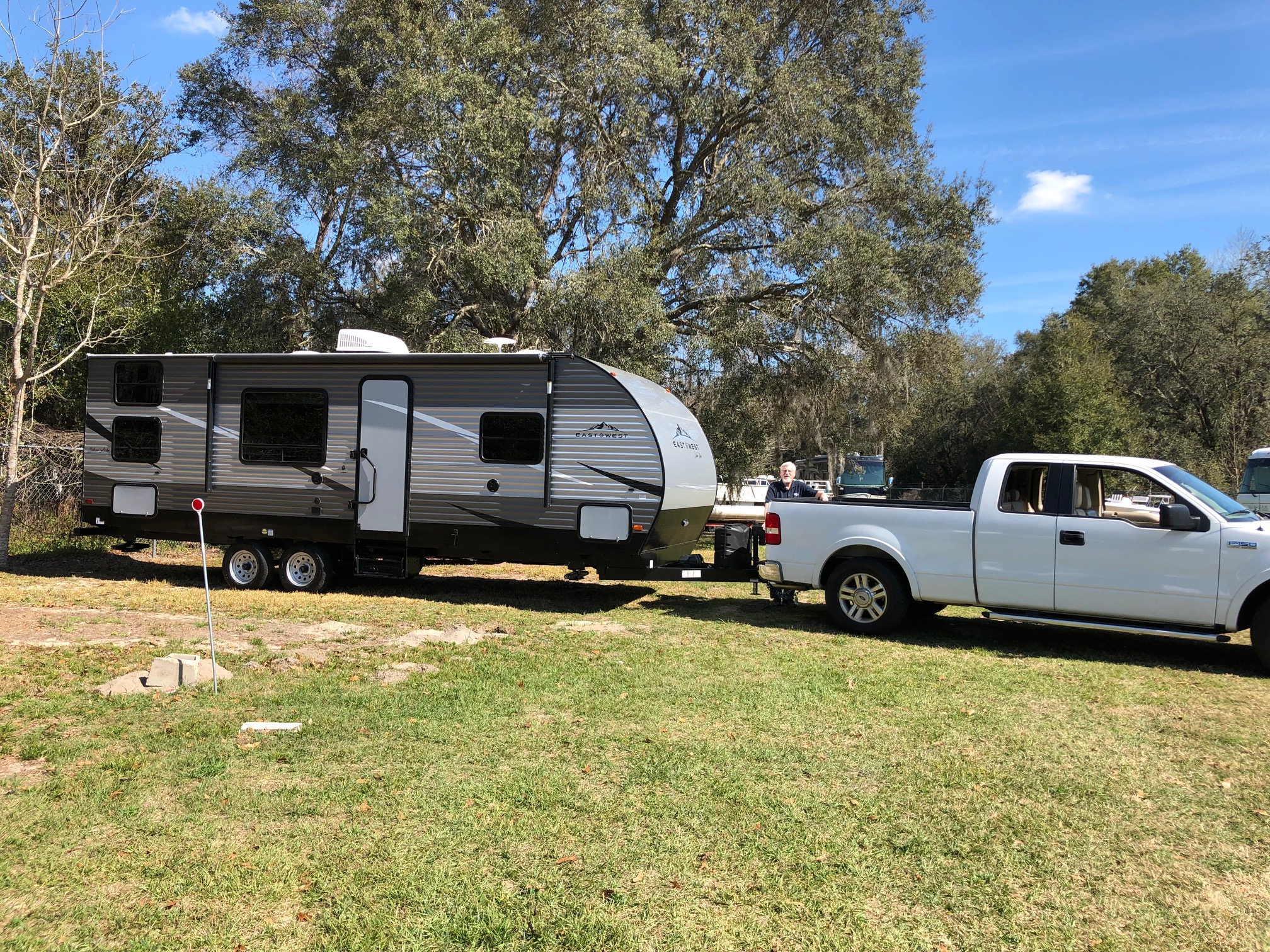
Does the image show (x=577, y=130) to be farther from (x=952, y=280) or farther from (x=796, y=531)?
(x=796, y=531)

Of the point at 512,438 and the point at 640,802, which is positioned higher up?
the point at 512,438

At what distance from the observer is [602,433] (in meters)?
10.5

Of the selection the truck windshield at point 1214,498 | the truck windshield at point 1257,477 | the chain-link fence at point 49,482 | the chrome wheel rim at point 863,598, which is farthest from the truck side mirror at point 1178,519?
the chain-link fence at point 49,482

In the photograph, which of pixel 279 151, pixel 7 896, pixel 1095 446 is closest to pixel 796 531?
pixel 7 896

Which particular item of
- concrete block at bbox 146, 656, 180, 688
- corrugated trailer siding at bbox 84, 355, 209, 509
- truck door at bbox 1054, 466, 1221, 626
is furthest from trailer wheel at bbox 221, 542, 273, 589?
truck door at bbox 1054, 466, 1221, 626

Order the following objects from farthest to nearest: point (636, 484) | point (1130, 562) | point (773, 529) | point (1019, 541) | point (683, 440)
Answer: point (683, 440) → point (636, 484) → point (773, 529) → point (1019, 541) → point (1130, 562)

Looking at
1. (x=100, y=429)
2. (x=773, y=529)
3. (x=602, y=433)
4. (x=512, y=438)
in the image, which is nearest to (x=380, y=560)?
(x=512, y=438)

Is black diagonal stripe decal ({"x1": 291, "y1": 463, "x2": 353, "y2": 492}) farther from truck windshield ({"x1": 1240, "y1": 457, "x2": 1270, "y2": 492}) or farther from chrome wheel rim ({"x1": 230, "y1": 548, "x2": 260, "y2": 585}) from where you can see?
truck windshield ({"x1": 1240, "y1": 457, "x2": 1270, "y2": 492})

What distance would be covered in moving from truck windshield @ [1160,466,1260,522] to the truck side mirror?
27cm

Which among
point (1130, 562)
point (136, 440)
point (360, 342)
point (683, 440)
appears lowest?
point (1130, 562)

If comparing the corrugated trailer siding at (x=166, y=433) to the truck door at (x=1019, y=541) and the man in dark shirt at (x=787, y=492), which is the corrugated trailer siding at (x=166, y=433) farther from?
the truck door at (x=1019, y=541)

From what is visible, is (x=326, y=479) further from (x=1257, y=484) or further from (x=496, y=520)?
(x=1257, y=484)

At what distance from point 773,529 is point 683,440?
2.03 meters

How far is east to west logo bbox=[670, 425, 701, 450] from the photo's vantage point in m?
10.9
